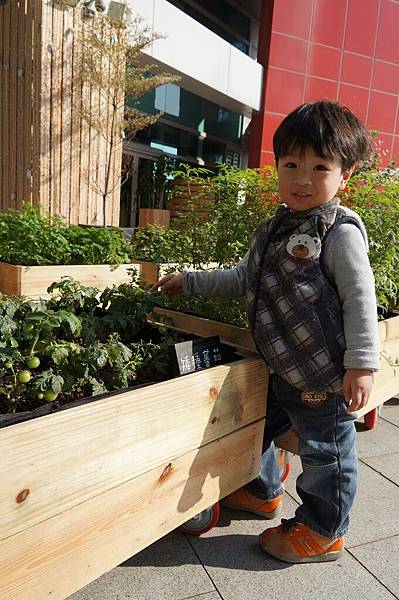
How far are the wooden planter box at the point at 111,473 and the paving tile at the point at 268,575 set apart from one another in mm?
289

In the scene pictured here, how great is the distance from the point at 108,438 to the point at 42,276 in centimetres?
285

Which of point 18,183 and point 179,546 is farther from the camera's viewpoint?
point 18,183

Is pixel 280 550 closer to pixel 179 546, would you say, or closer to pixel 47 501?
pixel 179 546

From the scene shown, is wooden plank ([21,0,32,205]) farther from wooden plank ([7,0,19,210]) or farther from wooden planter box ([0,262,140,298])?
wooden planter box ([0,262,140,298])

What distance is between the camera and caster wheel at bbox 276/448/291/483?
2.25 m

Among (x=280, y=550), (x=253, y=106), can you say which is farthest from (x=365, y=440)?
(x=253, y=106)

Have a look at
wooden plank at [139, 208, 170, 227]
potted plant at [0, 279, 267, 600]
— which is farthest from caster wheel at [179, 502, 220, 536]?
wooden plank at [139, 208, 170, 227]

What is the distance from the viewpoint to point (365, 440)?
2.95 metres

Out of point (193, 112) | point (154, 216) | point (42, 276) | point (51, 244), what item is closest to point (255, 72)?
point (193, 112)

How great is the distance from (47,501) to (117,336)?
2.65 ft

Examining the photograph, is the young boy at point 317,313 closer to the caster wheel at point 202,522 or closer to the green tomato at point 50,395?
the caster wheel at point 202,522

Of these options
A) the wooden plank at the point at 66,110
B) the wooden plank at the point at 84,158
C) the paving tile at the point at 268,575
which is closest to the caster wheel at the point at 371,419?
the paving tile at the point at 268,575

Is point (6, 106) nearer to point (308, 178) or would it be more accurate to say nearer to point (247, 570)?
point (308, 178)

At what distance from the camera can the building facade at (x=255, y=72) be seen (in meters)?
10.9
